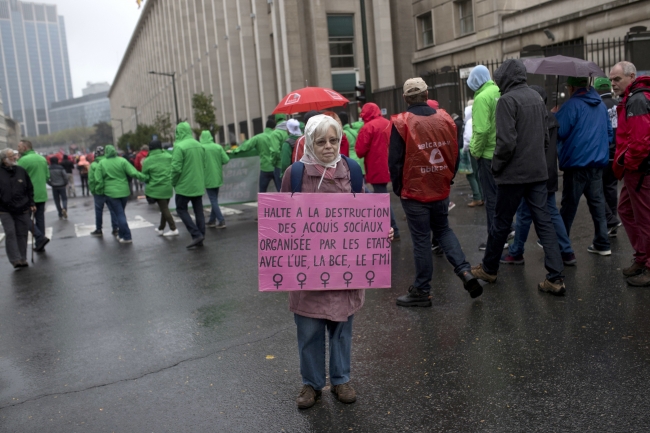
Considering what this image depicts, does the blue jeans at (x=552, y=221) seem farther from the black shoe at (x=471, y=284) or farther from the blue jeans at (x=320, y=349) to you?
the blue jeans at (x=320, y=349)

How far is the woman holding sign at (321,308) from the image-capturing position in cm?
412

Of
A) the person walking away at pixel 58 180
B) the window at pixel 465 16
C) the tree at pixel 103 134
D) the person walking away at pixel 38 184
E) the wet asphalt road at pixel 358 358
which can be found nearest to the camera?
the wet asphalt road at pixel 358 358

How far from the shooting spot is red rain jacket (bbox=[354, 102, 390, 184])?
911 cm

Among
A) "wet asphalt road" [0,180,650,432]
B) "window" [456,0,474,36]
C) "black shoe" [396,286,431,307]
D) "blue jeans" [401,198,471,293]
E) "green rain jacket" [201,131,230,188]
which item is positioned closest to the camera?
"wet asphalt road" [0,180,650,432]

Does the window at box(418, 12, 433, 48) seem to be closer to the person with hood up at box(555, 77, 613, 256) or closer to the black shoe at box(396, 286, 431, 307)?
the person with hood up at box(555, 77, 613, 256)

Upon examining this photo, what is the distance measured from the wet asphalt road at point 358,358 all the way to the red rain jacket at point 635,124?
1.24 m

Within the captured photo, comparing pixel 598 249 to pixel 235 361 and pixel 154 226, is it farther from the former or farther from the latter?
pixel 154 226

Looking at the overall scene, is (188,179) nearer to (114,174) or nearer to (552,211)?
(114,174)

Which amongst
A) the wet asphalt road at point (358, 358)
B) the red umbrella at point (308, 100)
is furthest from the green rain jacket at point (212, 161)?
the wet asphalt road at point (358, 358)

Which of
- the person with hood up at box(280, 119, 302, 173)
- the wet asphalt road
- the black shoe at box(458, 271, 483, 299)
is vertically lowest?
the wet asphalt road

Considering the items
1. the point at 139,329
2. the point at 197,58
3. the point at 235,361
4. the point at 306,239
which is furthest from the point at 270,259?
the point at 197,58

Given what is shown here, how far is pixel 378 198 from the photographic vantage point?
4293 millimetres

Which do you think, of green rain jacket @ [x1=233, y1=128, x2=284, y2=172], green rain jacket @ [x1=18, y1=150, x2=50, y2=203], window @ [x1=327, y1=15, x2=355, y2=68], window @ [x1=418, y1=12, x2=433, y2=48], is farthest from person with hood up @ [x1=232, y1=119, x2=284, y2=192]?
window @ [x1=327, y1=15, x2=355, y2=68]

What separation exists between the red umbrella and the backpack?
6343 mm
